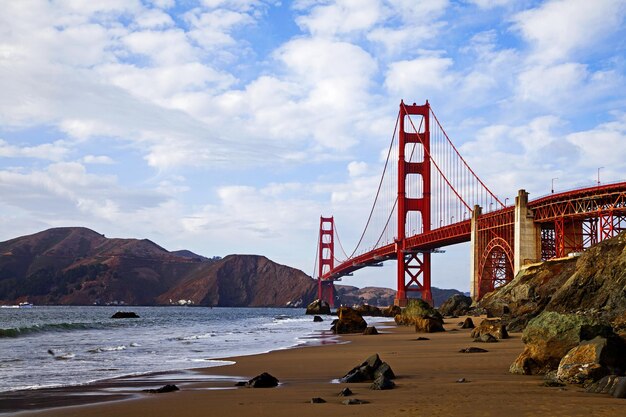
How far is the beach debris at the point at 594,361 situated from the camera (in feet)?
36.0

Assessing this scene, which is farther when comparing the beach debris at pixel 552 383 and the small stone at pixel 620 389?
the beach debris at pixel 552 383

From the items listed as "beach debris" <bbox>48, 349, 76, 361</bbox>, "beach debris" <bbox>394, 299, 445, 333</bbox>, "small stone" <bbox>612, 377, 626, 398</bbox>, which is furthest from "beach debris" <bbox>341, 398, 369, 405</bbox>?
"beach debris" <bbox>394, 299, 445, 333</bbox>

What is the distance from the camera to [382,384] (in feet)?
37.1

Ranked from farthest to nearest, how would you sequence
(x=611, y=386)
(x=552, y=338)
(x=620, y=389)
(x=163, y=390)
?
(x=552, y=338)
(x=163, y=390)
(x=611, y=386)
(x=620, y=389)

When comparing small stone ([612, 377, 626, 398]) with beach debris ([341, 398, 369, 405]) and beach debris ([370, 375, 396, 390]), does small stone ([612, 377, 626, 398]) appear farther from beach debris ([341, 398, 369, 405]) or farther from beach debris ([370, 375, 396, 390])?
beach debris ([341, 398, 369, 405])

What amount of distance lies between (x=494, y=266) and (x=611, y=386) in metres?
58.2

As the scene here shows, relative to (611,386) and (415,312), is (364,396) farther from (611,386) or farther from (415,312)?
(415,312)

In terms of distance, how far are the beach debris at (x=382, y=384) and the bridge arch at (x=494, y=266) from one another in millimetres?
52511

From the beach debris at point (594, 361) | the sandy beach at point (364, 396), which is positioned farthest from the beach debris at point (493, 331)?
the beach debris at point (594, 361)

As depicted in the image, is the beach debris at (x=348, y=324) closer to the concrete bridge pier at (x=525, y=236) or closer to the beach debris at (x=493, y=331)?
the beach debris at (x=493, y=331)

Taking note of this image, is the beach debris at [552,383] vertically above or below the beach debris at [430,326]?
below

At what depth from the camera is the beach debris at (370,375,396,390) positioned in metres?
11.3

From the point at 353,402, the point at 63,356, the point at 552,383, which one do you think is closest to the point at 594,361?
the point at 552,383

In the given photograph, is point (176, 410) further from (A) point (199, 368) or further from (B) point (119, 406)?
(A) point (199, 368)
